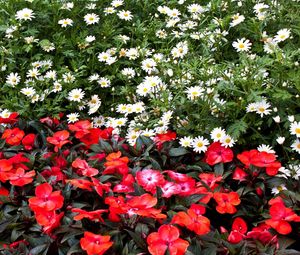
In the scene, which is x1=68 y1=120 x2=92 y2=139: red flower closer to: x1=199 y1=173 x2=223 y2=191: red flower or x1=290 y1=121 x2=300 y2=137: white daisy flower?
x1=199 y1=173 x2=223 y2=191: red flower

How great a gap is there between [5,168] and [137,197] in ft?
2.24

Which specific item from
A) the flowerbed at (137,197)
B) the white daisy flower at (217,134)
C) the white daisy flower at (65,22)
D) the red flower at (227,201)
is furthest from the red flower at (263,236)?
the white daisy flower at (65,22)

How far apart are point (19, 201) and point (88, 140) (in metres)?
0.64

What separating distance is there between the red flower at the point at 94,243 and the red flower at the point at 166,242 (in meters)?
0.15

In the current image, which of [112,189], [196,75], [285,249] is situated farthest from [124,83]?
[285,249]

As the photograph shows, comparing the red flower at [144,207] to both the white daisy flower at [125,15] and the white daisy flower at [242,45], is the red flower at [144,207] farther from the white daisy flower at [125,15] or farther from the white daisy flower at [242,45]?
the white daisy flower at [125,15]

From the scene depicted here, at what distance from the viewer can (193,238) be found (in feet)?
7.26

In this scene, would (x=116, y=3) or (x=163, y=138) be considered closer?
(x=163, y=138)

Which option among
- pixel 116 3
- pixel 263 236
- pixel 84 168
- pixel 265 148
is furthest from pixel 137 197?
pixel 116 3

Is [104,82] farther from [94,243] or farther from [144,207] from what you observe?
[94,243]

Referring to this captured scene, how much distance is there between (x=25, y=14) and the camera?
144 inches

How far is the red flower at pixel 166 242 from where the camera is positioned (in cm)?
208

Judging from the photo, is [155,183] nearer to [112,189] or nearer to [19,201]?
[112,189]

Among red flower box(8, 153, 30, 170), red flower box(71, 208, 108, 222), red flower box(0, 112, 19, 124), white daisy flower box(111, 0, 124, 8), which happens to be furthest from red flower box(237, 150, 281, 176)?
white daisy flower box(111, 0, 124, 8)
